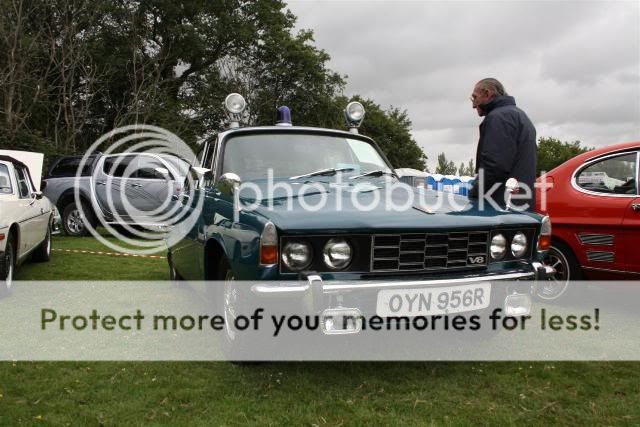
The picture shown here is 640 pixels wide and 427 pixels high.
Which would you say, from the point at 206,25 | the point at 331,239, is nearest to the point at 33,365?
the point at 331,239

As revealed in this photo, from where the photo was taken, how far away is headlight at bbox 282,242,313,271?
3293 millimetres

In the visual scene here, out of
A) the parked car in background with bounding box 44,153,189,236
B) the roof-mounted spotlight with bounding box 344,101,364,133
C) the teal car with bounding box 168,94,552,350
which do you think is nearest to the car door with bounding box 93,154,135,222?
the parked car in background with bounding box 44,153,189,236

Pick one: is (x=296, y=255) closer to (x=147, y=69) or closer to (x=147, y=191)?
(x=147, y=191)

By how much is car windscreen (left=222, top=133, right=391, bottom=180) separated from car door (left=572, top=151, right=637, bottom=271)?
2195 millimetres

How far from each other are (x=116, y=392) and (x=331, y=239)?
1618 mm

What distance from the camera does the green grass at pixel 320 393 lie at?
309cm

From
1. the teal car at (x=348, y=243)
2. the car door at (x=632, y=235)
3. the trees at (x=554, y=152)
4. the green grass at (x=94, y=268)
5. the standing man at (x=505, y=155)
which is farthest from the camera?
the trees at (x=554, y=152)

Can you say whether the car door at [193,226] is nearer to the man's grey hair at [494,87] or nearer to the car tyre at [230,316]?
the car tyre at [230,316]

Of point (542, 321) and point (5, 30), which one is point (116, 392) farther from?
point (5, 30)

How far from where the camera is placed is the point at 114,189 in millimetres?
11992

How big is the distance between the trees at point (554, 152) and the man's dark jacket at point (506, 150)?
69.6 m

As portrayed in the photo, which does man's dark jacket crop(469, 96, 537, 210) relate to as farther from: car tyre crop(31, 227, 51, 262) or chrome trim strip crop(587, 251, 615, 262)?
car tyre crop(31, 227, 51, 262)

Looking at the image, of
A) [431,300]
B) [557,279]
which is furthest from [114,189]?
[431,300]

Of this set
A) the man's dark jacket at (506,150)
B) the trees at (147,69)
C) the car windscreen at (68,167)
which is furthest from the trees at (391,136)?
the man's dark jacket at (506,150)
